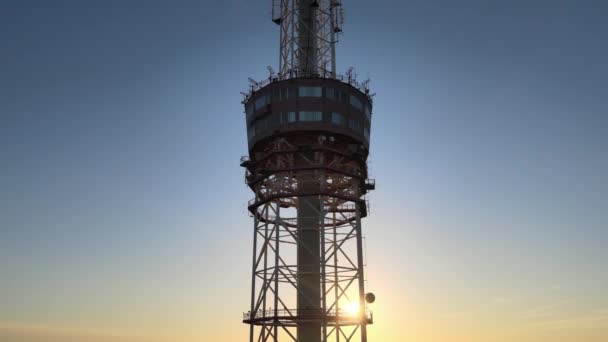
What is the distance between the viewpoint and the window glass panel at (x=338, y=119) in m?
70.4

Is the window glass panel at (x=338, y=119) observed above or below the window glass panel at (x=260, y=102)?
below

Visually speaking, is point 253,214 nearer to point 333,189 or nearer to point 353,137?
point 333,189

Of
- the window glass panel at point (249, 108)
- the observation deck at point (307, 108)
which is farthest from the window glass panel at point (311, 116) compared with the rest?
the window glass panel at point (249, 108)

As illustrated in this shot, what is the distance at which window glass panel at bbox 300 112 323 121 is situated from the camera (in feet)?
229

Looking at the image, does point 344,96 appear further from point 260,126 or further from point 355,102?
point 260,126

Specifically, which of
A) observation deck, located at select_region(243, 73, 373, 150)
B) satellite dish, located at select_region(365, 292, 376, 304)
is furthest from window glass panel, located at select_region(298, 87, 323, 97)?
satellite dish, located at select_region(365, 292, 376, 304)

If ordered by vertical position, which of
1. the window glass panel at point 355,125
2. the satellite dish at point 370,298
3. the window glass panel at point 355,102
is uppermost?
the window glass panel at point 355,102

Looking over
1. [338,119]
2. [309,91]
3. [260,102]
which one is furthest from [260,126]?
[338,119]

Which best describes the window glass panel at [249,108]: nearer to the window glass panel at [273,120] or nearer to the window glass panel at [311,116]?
the window glass panel at [273,120]

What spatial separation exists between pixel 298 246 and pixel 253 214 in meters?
7.37

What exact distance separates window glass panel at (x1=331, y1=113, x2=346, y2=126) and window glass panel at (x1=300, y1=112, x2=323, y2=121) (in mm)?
1590

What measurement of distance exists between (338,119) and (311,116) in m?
3.48

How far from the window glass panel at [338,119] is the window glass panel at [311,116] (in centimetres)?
159

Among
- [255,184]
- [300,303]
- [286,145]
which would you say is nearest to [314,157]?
[286,145]
